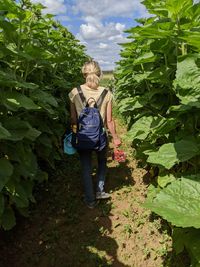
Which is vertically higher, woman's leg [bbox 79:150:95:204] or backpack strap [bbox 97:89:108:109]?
backpack strap [bbox 97:89:108:109]

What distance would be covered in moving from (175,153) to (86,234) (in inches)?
81.3

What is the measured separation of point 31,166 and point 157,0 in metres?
1.93

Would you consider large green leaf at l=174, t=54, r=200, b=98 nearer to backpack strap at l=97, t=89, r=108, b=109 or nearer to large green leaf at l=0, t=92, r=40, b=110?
large green leaf at l=0, t=92, r=40, b=110

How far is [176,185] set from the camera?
87.1 inches

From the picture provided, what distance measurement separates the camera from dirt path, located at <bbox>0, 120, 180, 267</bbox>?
13.5ft

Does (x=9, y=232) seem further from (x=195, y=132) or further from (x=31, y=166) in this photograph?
(x=195, y=132)

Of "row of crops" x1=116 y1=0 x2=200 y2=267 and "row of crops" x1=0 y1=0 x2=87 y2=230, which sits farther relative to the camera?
"row of crops" x1=0 y1=0 x2=87 y2=230

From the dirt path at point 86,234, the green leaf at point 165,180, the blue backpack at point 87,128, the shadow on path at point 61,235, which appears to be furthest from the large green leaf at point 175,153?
the blue backpack at point 87,128

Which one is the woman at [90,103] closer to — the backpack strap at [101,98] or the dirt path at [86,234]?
the backpack strap at [101,98]

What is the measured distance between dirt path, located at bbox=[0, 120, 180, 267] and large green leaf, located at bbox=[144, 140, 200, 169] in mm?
654

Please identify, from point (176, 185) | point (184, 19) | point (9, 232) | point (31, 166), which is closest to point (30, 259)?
point (9, 232)

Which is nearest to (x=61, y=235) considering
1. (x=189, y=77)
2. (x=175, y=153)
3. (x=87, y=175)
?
(x=87, y=175)

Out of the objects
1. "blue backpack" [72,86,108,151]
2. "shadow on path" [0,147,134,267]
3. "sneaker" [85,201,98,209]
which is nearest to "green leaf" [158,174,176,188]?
"shadow on path" [0,147,134,267]

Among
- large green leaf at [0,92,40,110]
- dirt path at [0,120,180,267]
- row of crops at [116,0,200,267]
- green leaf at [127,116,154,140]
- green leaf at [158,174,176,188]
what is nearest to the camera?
row of crops at [116,0,200,267]
